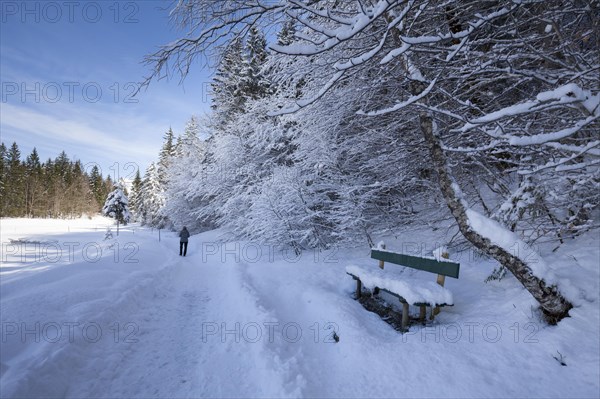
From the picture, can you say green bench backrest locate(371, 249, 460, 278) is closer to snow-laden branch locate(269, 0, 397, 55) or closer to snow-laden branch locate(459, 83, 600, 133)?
snow-laden branch locate(459, 83, 600, 133)

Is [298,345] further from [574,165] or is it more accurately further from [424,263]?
[574,165]

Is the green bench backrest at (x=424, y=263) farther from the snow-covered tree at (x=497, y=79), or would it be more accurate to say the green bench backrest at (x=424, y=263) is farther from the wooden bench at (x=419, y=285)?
the snow-covered tree at (x=497, y=79)

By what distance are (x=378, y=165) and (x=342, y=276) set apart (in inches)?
120

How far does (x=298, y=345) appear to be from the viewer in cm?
430

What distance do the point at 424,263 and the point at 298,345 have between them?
258cm

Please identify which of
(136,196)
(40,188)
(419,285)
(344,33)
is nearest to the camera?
(344,33)

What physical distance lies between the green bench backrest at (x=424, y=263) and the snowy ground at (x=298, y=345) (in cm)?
70

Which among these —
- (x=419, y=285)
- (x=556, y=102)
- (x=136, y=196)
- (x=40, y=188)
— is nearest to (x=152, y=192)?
(x=136, y=196)

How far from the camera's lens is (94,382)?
3.26m

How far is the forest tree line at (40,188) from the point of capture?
48500 mm

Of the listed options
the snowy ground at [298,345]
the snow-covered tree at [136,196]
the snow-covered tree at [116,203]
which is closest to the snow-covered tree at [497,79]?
the snowy ground at [298,345]

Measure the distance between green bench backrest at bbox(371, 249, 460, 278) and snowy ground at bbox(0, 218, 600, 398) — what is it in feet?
2.31

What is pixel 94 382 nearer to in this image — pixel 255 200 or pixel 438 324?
pixel 438 324

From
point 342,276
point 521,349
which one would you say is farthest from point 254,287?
point 521,349
